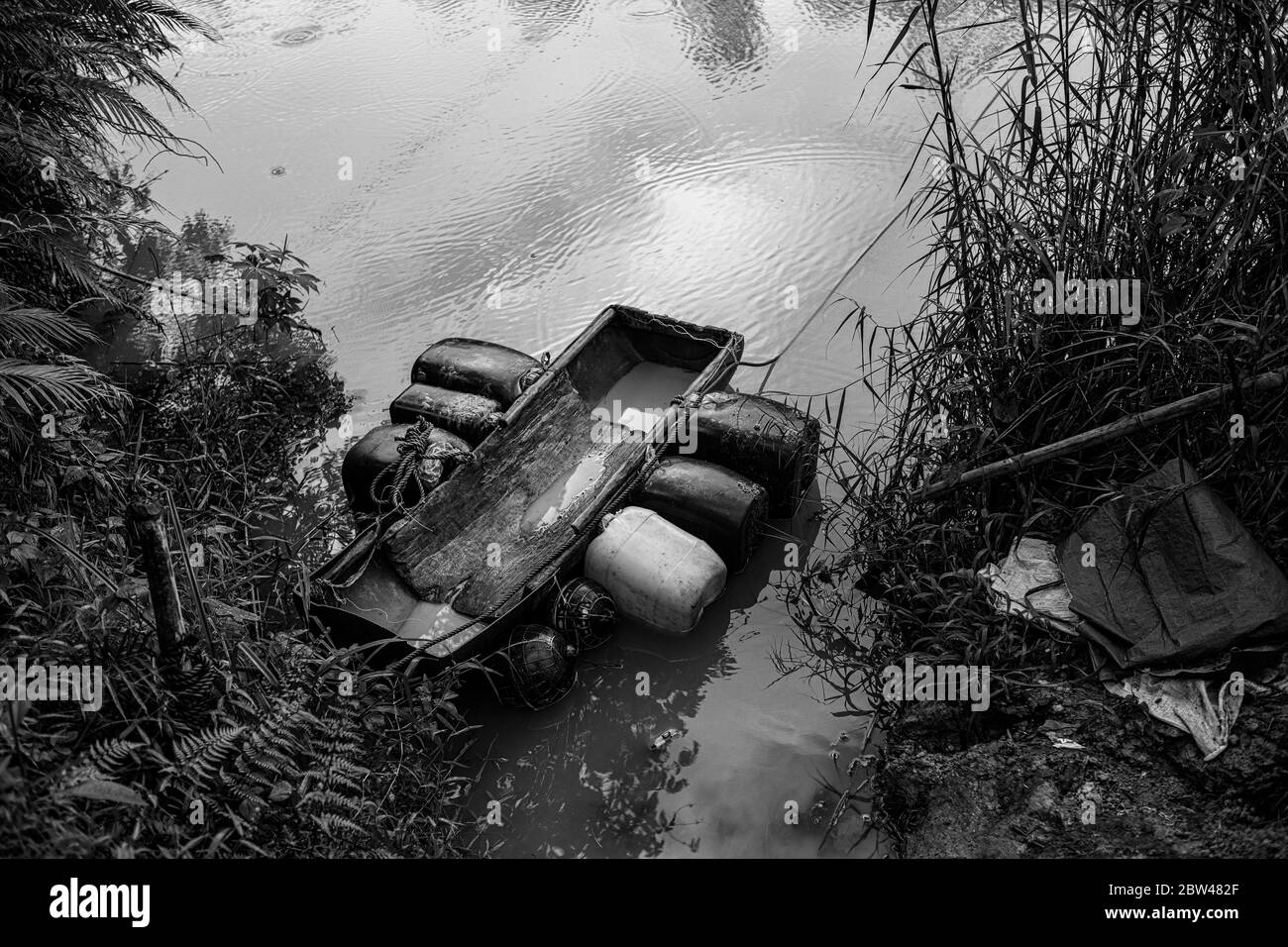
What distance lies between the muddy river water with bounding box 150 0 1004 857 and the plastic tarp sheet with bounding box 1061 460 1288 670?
4.70 ft

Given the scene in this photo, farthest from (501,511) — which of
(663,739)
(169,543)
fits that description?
(169,543)

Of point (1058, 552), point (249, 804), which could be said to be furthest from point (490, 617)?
point (1058, 552)

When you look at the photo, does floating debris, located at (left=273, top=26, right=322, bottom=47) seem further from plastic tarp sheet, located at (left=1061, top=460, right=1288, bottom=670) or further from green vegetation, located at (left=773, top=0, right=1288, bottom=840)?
plastic tarp sheet, located at (left=1061, top=460, right=1288, bottom=670)

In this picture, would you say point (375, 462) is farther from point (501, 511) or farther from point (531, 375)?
point (531, 375)

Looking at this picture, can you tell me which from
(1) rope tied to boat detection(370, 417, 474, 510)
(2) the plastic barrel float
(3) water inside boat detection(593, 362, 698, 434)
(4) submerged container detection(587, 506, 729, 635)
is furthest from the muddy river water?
(1) rope tied to boat detection(370, 417, 474, 510)

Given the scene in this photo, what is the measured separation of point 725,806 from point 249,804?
7.25ft

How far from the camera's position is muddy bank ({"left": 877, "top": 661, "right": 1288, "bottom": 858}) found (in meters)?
3.92

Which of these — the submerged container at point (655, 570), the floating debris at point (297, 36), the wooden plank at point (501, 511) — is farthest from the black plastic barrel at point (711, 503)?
the floating debris at point (297, 36)

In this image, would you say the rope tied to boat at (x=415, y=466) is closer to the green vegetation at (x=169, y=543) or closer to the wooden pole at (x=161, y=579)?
the green vegetation at (x=169, y=543)

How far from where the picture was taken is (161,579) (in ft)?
12.8

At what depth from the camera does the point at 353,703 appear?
4.79 m

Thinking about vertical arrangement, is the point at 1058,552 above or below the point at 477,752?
above

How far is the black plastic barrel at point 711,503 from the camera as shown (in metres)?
5.76
